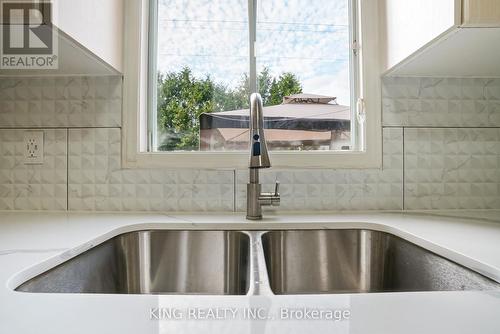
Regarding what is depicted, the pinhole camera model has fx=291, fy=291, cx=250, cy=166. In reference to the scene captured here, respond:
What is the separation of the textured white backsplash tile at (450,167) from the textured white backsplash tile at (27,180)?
134 centimetres

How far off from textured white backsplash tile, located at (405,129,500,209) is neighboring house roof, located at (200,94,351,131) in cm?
28

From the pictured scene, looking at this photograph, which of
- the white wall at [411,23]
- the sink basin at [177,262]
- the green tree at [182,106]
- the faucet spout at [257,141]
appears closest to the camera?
the white wall at [411,23]

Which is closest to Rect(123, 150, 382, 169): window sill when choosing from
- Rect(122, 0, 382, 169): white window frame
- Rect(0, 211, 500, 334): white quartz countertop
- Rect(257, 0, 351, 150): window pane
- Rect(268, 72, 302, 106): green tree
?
Rect(122, 0, 382, 169): white window frame

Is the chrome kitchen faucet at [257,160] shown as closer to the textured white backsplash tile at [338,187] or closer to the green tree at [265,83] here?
the textured white backsplash tile at [338,187]

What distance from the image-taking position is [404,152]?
1.12m

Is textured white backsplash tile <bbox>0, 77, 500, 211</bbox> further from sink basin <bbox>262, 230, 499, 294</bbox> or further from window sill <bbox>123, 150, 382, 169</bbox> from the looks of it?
sink basin <bbox>262, 230, 499, 294</bbox>

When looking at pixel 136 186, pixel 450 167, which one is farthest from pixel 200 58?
pixel 450 167

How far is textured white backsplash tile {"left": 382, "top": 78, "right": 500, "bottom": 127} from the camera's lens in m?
1.13

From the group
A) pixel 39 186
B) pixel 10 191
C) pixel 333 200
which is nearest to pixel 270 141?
pixel 333 200

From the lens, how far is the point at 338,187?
1115 mm

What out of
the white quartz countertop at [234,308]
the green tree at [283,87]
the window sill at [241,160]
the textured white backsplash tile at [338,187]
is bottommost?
the white quartz countertop at [234,308]

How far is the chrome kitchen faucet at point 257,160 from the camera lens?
950 millimetres

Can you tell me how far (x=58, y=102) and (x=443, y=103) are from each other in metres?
1.49

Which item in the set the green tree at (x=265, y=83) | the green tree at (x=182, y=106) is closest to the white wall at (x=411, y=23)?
the green tree at (x=265, y=83)
